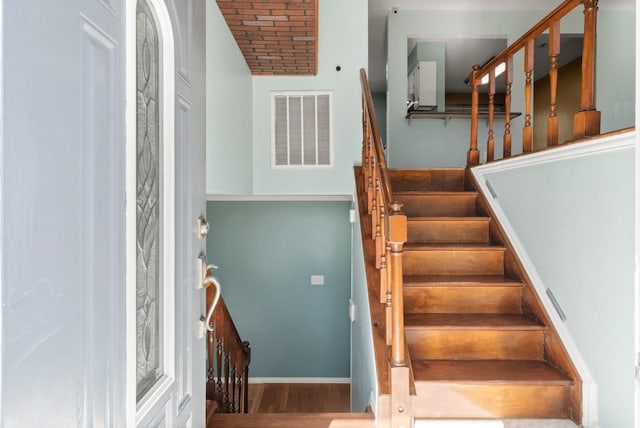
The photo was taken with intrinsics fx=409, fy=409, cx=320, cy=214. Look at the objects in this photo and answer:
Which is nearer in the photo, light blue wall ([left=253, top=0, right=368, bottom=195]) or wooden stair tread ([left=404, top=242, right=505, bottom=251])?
wooden stair tread ([left=404, top=242, right=505, bottom=251])

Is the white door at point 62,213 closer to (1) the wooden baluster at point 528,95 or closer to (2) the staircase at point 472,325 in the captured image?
(2) the staircase at point 472,325

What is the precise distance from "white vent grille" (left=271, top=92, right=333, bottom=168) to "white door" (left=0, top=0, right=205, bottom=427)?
113 inches

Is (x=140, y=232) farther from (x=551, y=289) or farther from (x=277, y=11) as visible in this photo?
(x=551, y=289)

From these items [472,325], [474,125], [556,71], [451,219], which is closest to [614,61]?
[474,125]

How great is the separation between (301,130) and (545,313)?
265 cm

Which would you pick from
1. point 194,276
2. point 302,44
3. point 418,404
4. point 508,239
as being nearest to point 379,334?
point 418,404

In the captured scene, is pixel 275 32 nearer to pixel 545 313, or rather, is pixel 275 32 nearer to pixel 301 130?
pixel 301 130

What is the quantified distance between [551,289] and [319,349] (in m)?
3.27

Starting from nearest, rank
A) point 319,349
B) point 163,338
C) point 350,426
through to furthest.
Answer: point 163,338 < point 350,426 < point 319,349

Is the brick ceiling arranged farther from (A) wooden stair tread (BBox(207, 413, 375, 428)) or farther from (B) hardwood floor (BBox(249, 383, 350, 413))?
(B) hardwood floor (BBox(249, 383, 350, 413))

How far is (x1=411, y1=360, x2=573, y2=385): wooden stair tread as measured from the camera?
2.00m

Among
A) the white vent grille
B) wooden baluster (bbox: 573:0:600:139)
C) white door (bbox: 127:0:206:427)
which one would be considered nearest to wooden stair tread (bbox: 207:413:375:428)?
white door (bbox: 127:0:206:427)

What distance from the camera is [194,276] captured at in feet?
4.78

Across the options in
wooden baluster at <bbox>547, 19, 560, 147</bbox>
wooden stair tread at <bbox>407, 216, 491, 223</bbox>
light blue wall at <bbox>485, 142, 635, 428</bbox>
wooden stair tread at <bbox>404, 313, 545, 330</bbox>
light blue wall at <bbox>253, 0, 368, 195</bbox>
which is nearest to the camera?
light blue wall at <bbox>485, 142, 635, 428</bbox>
